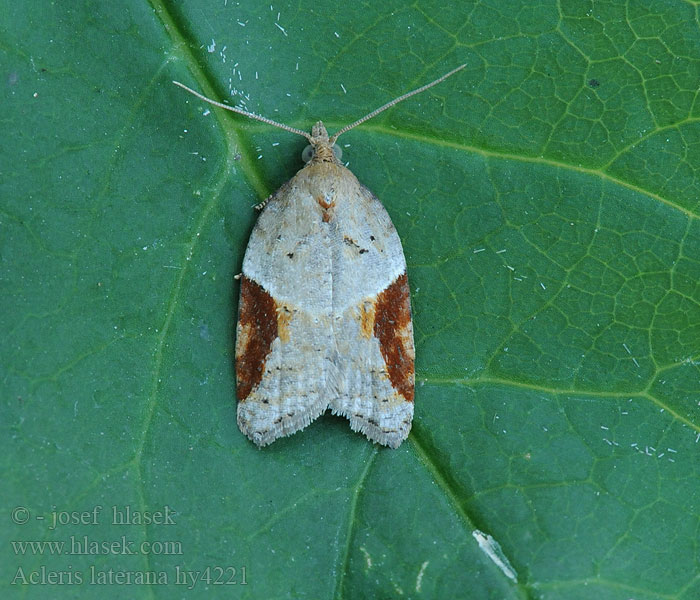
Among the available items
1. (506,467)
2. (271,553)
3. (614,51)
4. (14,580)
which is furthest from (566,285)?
(14,580)

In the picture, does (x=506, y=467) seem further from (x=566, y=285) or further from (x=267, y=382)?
(x=267, y=382)

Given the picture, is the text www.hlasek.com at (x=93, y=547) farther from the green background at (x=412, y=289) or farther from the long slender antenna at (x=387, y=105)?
the long slender antenna at (x=387, y=105)
